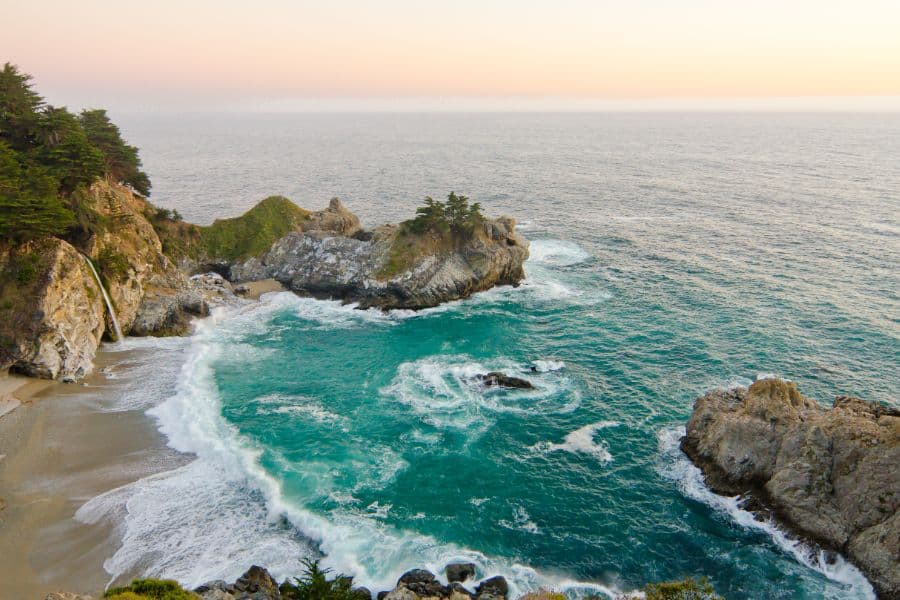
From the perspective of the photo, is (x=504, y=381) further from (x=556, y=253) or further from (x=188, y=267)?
(x=188, y=267)

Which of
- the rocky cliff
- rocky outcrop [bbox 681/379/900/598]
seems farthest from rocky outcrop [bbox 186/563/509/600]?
the rocky cliff

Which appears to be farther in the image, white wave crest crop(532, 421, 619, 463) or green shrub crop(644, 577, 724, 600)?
white wave crest crop(532, 421, 619, 463)

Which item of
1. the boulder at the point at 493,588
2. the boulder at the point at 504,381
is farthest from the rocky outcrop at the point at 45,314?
the boulder at the point at 493,588

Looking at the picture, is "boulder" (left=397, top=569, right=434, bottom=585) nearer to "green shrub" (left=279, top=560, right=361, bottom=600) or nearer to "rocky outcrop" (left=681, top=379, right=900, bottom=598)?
"green shrub" (left=279, top=560, right=361, bottom=600)

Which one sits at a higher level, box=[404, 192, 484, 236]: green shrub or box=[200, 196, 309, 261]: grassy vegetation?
box=[404, 192, 484, 236]: green shrub

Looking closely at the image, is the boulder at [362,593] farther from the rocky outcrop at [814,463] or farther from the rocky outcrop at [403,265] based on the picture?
the rocky outcrop at [403,265]

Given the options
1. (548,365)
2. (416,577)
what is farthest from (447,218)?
(416,577)

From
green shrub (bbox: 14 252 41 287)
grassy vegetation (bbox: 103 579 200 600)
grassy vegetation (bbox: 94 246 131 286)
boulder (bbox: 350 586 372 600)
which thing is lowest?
boulder (bbox: 350 586 372 600)
